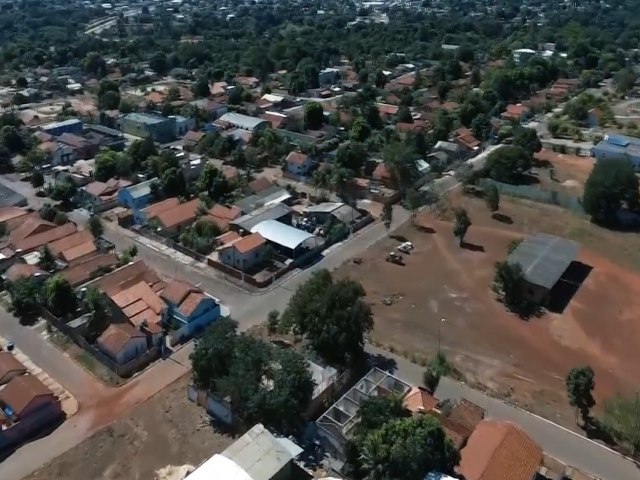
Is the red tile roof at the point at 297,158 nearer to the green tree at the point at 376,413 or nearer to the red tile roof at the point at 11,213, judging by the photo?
the red tile roof at the point at 11,213

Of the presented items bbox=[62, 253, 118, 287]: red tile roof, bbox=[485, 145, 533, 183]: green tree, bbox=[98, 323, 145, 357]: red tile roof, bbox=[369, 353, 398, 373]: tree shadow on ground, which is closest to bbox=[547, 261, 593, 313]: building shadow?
bbox=[369, 353, 398, 373]: tree shadow on ground

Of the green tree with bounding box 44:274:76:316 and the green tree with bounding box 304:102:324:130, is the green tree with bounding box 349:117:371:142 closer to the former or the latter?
the green tree with bounding box 304:102:324:130

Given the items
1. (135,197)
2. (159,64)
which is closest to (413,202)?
(135,197)

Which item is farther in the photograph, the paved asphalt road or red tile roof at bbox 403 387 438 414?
red tile roof at bbox 403 387 438 414

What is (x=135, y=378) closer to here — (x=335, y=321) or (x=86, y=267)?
(x=335, y=321)

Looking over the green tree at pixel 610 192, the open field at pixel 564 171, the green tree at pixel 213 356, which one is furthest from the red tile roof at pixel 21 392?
the open field at pixel 564 171

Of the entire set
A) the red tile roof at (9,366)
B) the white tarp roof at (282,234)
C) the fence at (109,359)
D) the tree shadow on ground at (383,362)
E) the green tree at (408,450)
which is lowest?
the white tarp roof at (282,234)
